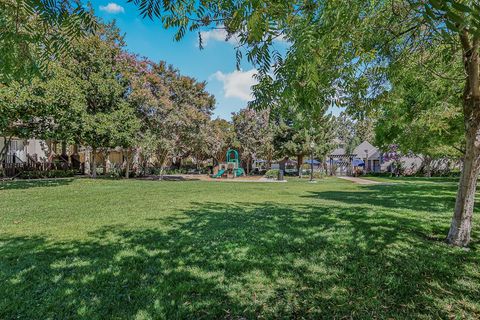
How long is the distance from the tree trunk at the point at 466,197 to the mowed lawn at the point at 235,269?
23 cm

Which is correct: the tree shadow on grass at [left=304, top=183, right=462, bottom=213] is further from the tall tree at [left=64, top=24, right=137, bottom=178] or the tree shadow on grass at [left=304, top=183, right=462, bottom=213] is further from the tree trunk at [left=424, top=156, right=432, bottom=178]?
the tree trunk at [left=424, top=156, right=432, bottom=178]

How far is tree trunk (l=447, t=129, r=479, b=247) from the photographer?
455 centimetres

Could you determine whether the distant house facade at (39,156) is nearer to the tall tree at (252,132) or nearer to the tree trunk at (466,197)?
the tall tree at (252,132)

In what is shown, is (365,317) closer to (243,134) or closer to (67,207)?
(67,207)

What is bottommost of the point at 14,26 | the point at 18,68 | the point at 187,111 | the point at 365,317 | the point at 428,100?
the point at 365,317

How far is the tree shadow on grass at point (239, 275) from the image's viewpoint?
9.22 feet

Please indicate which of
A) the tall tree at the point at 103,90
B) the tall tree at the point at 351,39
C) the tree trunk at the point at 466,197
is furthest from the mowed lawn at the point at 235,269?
the tall tree at the point at 103,90

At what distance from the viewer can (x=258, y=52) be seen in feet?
7.35

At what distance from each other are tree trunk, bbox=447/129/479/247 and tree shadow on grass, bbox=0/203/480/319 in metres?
0.46

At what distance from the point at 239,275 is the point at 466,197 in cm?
403

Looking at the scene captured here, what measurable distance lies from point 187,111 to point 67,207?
15.1m

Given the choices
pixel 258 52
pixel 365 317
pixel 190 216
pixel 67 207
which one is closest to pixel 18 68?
pixel 258 52

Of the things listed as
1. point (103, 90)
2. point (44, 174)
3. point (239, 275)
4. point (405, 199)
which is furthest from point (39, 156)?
point (405, 199)

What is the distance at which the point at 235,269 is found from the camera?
3.79 m
